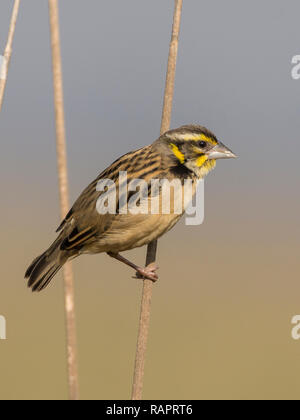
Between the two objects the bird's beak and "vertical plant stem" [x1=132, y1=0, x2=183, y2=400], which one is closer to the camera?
"vertical plant stem" [x1=132, y1=0, x2=183, y2=400]

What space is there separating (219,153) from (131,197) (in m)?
0.53

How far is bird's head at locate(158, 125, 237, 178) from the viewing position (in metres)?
4.25

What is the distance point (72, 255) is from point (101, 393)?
13.7ft

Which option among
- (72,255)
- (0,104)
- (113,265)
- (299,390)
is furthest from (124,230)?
(113,265)

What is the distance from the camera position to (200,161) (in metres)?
4.29

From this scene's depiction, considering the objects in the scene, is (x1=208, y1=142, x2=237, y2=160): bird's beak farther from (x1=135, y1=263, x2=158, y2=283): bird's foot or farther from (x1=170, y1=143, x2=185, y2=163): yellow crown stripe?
(x1=135, y1=263, x2=158, y2=283): bird's foot

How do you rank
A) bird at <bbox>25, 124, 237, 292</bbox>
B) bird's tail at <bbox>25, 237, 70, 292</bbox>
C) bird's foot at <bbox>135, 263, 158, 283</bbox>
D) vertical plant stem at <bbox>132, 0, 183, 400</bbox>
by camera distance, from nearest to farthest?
vertical plant stem at <bbox>132, 0, 183, 400</bbox>
bird's foot at <bbox>135, 263, 158, 283</bbox>
bird at <bbox>25, 124, 237, 292</bbox>
bird's tail at <bbox>25, 237, 70, 292</bbox>

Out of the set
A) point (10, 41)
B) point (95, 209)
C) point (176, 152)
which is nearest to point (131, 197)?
point (95, 209)

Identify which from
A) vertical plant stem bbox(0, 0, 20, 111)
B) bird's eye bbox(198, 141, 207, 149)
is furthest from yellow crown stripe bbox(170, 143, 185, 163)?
vertical plant stem bbox(0, 0, 20, 111)

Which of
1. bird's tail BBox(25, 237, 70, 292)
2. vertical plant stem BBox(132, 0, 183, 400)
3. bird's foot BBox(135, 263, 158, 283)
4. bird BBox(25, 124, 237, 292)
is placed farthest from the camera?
bird's tail BBox(25, 237, 70, 292)

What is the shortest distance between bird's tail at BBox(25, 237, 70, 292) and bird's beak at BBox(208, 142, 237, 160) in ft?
3.14

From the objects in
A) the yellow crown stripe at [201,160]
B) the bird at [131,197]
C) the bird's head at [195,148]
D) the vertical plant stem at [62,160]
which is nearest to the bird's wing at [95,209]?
the bird at [131,197]

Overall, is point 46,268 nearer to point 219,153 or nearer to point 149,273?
point 149,273
